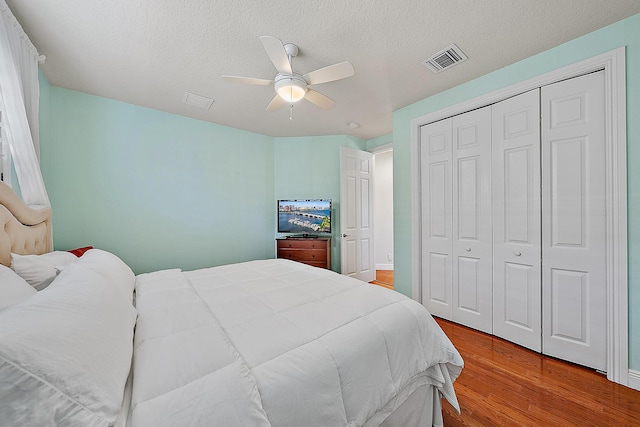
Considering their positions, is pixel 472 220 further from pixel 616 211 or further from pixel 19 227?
pixel 19 227

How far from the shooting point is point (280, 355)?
901mm

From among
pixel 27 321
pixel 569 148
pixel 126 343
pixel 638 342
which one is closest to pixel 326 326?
pixel 126 343

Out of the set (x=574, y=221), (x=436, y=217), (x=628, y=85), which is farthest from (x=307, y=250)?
(x=628, y=85)

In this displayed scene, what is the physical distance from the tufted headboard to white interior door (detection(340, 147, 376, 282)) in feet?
10.0

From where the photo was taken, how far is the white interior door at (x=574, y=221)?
5.80 ft

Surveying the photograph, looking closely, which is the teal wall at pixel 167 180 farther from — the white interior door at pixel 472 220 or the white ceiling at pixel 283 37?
the white interior door at pixel 472 220

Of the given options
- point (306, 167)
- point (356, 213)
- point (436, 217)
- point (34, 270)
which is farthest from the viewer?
point (306, 167)

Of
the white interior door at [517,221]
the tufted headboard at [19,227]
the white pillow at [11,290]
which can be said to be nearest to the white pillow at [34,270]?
the tufted headboard at [19,227]

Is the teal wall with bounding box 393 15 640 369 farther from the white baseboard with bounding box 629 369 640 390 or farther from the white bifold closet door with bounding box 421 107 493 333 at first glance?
the white bifold closet door with bounding box 421 107 493 333

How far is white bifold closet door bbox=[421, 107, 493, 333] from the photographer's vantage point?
2.37m

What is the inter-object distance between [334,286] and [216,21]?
2.01m

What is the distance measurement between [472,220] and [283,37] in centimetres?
241

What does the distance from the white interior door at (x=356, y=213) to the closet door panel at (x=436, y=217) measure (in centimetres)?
121

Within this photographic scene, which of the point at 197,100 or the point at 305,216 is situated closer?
the point at 197,100
